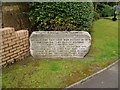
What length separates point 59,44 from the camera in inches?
183

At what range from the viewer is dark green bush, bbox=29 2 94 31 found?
188 inches

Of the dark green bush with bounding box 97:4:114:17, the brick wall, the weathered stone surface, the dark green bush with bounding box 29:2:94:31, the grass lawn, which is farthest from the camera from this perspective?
the dark green bush with bounding box 97:4:114:17

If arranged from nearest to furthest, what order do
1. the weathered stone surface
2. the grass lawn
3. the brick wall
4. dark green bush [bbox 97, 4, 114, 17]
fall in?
the grass lawn < the brick wall < the weathered stone surface < dark green bush [bbox 97, 4, 114, 17]

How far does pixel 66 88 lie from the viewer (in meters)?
3.29

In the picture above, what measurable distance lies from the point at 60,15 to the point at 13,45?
1.90 m

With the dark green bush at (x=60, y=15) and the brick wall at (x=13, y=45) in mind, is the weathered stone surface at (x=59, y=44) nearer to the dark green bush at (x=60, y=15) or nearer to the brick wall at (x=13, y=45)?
the brick wall at (x=13, y=45)

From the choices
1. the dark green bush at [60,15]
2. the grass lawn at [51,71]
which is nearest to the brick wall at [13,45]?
the grass lawn at [51,71]

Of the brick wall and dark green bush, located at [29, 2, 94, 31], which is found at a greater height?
dark green bush, located at [29, 2, 94, 31]

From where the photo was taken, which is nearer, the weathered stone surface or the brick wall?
the brick wall

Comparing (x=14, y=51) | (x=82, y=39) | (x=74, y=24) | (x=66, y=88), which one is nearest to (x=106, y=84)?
(x=66, y=88)

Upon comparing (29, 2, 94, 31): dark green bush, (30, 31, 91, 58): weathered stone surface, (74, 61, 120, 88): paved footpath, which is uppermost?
(29, 2, 94, 31): dark green bush

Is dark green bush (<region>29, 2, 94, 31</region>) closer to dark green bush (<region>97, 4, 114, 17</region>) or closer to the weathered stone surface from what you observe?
the weathered stone surface

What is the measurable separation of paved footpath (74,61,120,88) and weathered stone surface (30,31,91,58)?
1098 mm

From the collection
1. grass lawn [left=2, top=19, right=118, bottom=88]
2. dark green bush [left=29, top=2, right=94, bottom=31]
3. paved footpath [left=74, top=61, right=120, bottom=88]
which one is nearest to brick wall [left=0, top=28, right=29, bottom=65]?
grass lawn [left=2, top=19, right=118, bottom=88]
